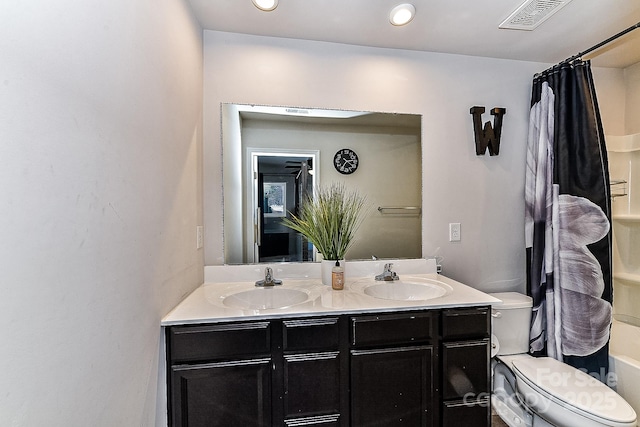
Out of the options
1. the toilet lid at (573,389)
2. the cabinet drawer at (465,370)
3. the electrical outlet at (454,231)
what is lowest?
the toilet lid at (573,389)

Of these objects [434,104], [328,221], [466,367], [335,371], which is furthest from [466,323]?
[434,104]

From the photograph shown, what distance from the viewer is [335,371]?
4.21 feet

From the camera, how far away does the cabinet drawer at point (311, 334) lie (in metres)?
1.26

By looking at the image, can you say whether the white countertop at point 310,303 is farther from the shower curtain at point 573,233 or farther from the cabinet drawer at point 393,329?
the shower curtain at point 573,233

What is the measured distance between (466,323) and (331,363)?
680 millimetres

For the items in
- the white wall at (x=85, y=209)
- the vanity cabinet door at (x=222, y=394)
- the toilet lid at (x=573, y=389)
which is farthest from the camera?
the toilet lid at (x=573, y=389)

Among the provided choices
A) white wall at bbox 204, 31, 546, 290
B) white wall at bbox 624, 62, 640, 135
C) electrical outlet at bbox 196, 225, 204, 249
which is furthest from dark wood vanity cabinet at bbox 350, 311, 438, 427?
white wall at bbox 624, 62, 640, 135

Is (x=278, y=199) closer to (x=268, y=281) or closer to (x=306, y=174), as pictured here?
(x=306, y=174)

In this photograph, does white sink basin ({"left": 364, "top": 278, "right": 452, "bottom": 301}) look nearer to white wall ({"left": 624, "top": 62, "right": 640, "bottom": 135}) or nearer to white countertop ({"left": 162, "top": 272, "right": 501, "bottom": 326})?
white countertop ({"left": 162, "top": 272, "right": 501, "bottom": 326})

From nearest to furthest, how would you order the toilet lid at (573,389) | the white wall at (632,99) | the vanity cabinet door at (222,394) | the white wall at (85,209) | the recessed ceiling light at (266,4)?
the white wall at (85,209), the vanity cabinet door at (222,394), the toilet lid at (573,389), the recessed ceiling light at (266,4), the white wall at (632,99)

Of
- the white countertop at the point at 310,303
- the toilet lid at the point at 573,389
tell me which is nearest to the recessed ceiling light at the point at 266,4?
the white countertop at the point at 310,303

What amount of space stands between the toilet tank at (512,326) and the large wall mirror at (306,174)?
2.04 ft

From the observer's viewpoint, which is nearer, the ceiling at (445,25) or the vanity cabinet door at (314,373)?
the vanity cabinet door at (314,373)

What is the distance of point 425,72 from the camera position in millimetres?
1952
